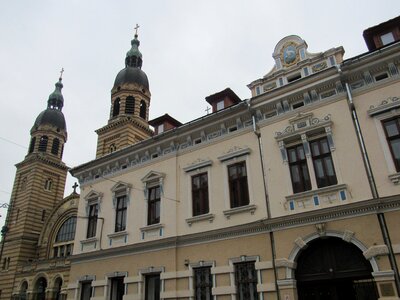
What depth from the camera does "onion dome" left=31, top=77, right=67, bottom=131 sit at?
4580 centimetres

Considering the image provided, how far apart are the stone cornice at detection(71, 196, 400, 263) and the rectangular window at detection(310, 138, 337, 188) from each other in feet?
3.79

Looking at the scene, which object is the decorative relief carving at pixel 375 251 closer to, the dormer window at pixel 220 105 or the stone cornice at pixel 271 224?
the stone cornice at pixel 271 224

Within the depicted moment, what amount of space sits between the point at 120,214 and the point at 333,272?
36.4 feet

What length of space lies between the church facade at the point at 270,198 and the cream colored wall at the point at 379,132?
34 mm

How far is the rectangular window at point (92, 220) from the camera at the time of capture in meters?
19.4

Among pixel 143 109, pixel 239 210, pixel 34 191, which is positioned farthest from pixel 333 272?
pixel 34 191

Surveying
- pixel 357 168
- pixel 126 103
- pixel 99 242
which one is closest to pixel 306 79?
pixel 357 168

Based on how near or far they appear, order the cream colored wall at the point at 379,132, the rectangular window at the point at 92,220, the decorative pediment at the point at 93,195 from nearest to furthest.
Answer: the cream colored wall at the point at 379,132 < the rectangular window at the point at 92,220 < the decorative pediment at the point at 93,195

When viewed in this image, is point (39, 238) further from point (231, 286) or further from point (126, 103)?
point (231, 286)

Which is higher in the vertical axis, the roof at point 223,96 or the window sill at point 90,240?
the roof at point 223,96

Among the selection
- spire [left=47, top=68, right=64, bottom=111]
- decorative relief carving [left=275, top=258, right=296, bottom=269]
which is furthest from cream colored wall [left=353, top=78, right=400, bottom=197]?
spire [left=47, top=68, right=64, bottom=111]

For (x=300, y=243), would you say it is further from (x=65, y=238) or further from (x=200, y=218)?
(x=65, y=238)

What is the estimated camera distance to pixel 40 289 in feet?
117

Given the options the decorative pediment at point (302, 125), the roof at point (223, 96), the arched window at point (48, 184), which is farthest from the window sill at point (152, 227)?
the arched window at point (48, 184)
